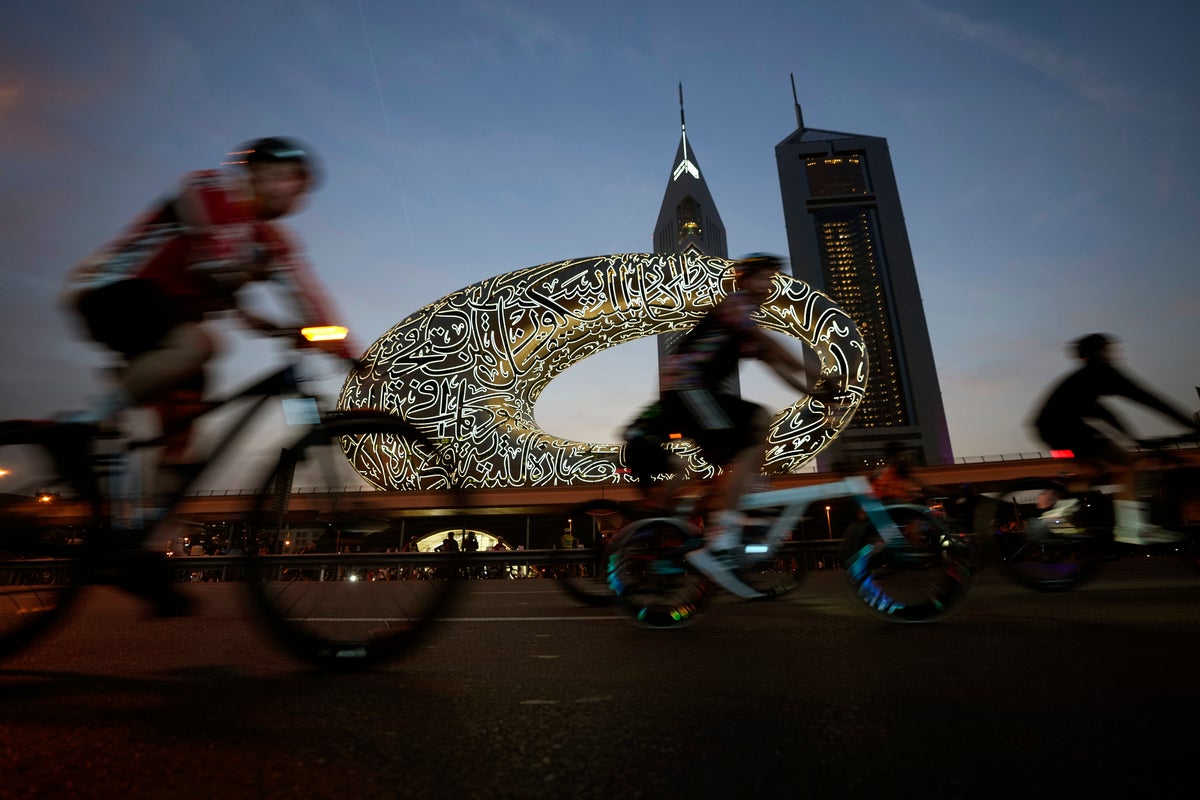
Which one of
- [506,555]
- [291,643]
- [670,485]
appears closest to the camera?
[291,643]

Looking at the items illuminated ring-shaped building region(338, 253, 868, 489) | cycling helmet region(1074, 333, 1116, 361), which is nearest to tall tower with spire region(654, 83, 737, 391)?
illuminated ring-shaped building region(338, 253, 868, 489)

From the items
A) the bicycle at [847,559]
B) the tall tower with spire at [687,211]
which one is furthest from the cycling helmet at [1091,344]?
the tall tower with spire at [687,211]

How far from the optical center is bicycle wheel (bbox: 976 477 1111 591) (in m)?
3.81

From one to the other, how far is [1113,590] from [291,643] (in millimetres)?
4800

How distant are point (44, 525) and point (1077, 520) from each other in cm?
526

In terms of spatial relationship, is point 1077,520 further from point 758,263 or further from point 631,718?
point 631,718

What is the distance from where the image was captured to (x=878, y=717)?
124 centimetres

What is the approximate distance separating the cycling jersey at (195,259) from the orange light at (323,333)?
54mm

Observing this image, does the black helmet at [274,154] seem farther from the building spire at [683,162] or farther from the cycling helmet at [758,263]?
the building spire at [683,162]

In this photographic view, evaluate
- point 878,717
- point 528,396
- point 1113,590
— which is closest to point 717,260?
point 528,396

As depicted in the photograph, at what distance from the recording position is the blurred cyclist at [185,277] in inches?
77.7

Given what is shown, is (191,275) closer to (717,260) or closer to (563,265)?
(563,265)

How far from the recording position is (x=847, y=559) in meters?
2.88

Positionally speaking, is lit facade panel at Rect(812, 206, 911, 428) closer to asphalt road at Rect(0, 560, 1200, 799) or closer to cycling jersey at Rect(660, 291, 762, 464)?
cycling jersey at Rect(660, 291, 762, 464)
